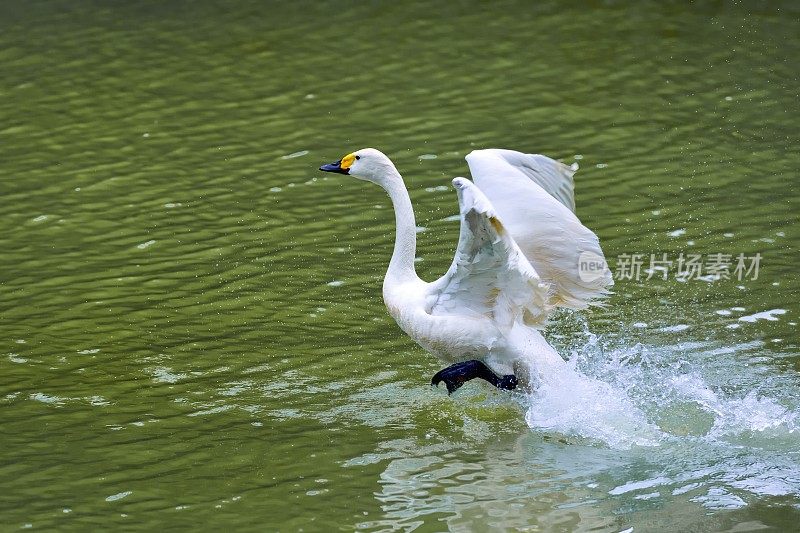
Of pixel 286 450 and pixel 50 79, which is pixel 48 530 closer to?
pixel 286 450

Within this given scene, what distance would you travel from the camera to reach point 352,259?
35.9ft

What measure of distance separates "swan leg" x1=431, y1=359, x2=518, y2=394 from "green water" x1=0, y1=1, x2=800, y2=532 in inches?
7.0

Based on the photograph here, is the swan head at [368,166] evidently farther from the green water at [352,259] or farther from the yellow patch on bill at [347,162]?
the green water at [352,259]

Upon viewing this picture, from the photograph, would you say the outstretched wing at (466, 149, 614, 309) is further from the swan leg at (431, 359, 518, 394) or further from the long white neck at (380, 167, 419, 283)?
the swan leg at (431, 359, 518, 394)

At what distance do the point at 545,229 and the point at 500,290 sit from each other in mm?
510

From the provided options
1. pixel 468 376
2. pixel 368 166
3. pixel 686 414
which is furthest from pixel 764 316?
pixel 368 166

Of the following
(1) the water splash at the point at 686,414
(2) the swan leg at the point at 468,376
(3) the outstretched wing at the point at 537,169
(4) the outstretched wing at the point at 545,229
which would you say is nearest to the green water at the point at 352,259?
(1) the water splash at the point at 686,414

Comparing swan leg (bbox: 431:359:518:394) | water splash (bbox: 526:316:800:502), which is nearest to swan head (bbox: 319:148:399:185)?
swan leg (bbox: 431:359:518:394)

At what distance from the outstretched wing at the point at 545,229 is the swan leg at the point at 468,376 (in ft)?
2.09

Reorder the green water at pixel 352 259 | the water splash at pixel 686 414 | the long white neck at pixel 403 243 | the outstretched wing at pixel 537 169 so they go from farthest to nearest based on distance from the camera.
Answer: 1. the outstretched wing at pixel 537 169
2. the long white neck at pixel 403 243
3. the green water at pixel 352 259
4. the water splash at pixel 686 414

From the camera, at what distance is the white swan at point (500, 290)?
8320 millimetres

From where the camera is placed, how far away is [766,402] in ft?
27.0

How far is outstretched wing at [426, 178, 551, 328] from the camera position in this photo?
7566 millimetres

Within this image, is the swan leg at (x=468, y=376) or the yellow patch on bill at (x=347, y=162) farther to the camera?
the yellow patch on bill at (x=347, y=162)
